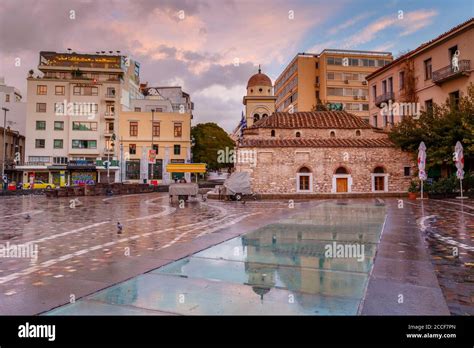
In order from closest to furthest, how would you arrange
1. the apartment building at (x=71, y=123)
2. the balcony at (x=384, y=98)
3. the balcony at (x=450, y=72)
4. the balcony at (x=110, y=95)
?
the balcony at (x=450, y=72) → the balcony at (x=384, y=98) → the apartment building at (x=71, y=123) → the balcony at (x=110, y=95)

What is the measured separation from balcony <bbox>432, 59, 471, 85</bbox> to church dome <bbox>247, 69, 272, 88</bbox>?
2038 centimetres

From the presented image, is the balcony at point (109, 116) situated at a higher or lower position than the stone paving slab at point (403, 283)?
higher

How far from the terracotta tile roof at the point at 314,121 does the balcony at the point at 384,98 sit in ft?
17.2

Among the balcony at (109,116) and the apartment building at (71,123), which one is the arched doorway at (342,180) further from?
the balcony at (109,116)

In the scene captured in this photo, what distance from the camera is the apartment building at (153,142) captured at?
2066 inches

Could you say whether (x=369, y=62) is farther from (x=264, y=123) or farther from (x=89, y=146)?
(x=89, y=146)

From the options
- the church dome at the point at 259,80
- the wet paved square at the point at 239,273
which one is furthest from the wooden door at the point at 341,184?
the wet paved square at the point at 239,273

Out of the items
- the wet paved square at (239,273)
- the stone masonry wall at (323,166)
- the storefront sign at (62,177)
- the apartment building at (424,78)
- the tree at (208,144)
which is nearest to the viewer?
the wet paved square at (239,273)

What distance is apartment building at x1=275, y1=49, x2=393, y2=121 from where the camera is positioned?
61.4 meters

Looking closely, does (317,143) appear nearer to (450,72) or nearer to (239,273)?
(450,72)

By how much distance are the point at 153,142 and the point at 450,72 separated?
3885cm

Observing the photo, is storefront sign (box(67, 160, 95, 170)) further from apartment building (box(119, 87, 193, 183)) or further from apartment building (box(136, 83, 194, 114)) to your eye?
apartment building (box(136, 83, 194, 114))

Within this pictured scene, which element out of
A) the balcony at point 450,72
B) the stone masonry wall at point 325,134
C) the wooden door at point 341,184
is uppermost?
the balcony at point 450,72
